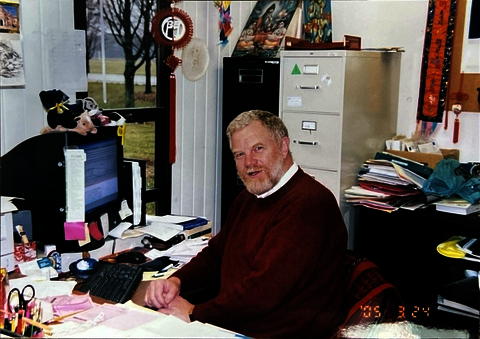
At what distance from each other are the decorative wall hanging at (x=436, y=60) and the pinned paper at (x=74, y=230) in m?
1.93

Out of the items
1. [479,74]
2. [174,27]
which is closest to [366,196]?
[479,74]

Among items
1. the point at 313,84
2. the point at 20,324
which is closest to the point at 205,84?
the point at 313,84

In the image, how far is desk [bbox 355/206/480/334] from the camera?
2545 millimetres

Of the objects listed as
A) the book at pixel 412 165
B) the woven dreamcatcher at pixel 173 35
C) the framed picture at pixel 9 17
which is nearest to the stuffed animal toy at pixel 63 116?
the framed picture at pixel 9 17

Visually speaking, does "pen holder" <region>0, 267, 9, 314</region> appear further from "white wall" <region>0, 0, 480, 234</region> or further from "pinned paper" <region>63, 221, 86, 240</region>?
"white wall" <region>0, 0, 480, 234</region>

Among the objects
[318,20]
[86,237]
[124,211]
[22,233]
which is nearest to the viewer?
[22,233]

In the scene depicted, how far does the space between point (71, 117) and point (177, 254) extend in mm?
663

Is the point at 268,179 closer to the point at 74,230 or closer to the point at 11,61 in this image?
the point at 74,230

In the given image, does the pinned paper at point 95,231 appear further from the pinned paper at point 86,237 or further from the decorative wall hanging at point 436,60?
the decorative wall hanging at point 436,60

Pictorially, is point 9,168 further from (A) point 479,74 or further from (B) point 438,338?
(A) point 479,74

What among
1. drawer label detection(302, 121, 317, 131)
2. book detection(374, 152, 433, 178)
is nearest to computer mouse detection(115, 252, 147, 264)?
drawer label detection(302, 121, 317, 131)

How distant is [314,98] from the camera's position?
9.51 feet

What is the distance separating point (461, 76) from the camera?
2.87 m

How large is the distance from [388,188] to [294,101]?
66cm
